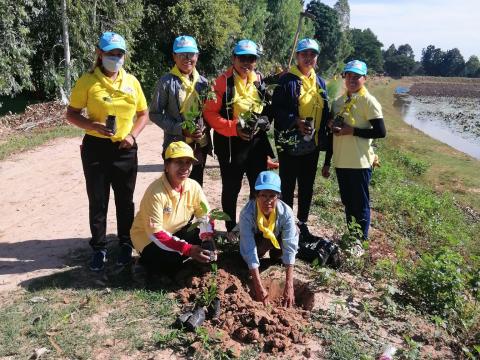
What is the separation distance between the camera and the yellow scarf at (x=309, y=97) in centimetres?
438

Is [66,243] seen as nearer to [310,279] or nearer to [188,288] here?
[188,288]

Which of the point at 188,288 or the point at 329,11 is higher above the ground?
the point at 329,11

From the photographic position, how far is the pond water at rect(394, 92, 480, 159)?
26750 millimetres

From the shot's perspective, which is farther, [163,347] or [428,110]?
[428,110]

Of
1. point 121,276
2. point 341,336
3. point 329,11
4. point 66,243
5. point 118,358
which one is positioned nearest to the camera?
point 118,358

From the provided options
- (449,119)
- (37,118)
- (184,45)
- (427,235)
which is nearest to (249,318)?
(184,45)

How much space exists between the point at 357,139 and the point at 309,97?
65 cm

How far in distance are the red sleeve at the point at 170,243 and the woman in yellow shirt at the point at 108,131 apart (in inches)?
25.1

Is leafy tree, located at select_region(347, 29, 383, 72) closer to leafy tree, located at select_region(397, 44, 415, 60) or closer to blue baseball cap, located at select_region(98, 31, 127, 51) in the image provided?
leafy tree, located at select_region(397, 44, 415, 60)

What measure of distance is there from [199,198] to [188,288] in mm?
802

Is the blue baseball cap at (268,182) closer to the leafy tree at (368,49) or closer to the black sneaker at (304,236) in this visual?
the black sneaker at (304,236)

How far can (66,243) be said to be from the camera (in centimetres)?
488

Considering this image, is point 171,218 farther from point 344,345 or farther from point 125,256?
point 344,345

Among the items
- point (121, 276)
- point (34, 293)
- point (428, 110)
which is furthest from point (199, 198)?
point (428, 110)
